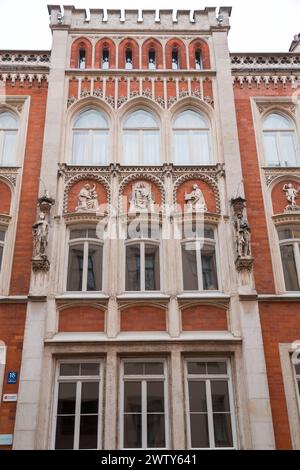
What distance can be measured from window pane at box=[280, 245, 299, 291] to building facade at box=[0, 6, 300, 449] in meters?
0.05

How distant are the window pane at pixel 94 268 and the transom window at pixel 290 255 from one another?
5.48 m

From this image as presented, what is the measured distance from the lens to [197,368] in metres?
13.5

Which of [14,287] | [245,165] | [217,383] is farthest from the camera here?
[245,165]

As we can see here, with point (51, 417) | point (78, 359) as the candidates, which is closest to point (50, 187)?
point (78, 359)

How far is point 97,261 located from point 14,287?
8.16 feet

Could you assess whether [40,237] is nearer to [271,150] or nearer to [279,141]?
[271,150]

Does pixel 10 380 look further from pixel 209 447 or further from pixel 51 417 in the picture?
pixel 209 447

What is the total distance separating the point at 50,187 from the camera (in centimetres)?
1561

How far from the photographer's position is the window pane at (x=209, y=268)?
14719 mm

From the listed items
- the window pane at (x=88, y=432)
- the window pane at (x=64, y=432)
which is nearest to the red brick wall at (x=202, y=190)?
the window pane at (x=88, y=432)

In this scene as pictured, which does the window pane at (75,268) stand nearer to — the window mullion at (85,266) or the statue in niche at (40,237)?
the window mullion at (85,266)

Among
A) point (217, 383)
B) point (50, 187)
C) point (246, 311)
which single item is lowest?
point (217, 383)

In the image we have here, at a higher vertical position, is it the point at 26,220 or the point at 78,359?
the point at 26,220

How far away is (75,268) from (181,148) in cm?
556
